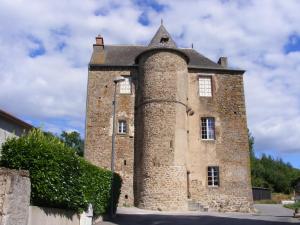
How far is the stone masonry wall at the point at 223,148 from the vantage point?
24.9 metres

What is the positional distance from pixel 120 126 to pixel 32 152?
16.5 m

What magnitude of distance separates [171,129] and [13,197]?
55.4 feet

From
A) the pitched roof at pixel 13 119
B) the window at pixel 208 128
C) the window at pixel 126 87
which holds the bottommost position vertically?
the pitched roof at pixel 13 119

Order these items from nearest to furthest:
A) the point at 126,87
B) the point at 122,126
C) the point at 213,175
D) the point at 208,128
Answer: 1. the point at 213,175
2. the point at 122,126
3. the point at 208,128
4. the point at 126,87

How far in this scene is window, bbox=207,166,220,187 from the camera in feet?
82.8

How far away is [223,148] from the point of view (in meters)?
25.6

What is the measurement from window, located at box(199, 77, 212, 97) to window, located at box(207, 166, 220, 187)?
4.99 metres

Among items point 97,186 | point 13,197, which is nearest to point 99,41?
point 97,186

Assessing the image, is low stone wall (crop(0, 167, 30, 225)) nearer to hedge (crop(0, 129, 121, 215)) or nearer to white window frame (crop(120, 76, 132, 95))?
hedge (crop(0, 129, 121, 215))

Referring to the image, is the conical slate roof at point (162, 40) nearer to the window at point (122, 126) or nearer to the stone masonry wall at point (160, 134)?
the stone masonry wall at point (160, 134)

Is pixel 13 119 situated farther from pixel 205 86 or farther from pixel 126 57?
pixel 205 86

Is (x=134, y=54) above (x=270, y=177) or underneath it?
above

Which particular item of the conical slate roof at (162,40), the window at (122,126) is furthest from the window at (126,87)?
the conical slate roof at (162,40)

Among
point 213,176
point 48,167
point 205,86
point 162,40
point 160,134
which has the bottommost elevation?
point 48,167
